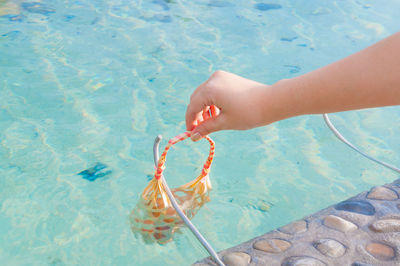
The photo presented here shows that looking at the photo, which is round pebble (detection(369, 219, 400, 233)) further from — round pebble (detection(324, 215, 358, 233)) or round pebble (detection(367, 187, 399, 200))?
round pebble (detection(367, 187, 399, 200))

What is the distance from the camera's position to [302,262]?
1.79 metres

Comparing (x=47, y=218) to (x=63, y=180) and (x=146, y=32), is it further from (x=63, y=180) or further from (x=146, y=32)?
(x=146, y=32)

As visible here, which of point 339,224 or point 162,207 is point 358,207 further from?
Result: point 162,207

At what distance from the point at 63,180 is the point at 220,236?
117 cm

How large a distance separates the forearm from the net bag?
0.66 m

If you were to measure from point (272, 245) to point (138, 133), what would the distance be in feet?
6.13

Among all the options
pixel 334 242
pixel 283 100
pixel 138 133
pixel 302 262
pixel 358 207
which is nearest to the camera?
pixel 283 100

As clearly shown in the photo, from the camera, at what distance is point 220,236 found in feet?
8.68

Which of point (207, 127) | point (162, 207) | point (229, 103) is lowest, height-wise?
point (162, 207)

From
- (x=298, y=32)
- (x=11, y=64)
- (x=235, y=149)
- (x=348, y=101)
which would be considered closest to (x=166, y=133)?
(x=235, y=149)

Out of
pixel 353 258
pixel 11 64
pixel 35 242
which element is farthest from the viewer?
pixel 11 64

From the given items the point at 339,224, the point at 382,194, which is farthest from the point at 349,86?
the point at 382,194

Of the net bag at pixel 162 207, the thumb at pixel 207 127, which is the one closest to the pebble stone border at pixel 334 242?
the net bag at pixel 162 207

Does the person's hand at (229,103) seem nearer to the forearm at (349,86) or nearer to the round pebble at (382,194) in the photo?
the forearm at (349,86)
